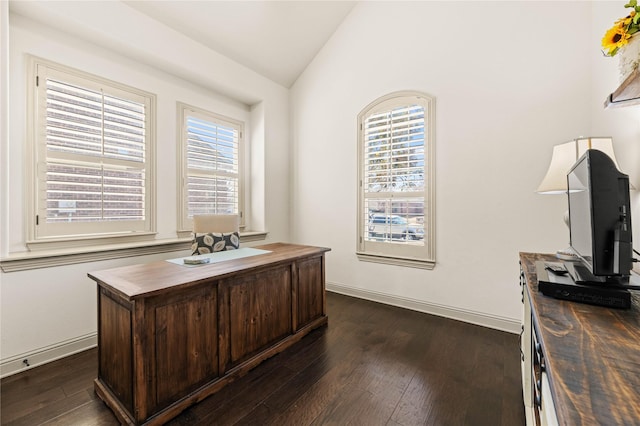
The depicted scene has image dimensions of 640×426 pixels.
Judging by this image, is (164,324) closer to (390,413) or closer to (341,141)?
(390,413)

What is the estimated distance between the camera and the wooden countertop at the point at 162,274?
4.88 ft

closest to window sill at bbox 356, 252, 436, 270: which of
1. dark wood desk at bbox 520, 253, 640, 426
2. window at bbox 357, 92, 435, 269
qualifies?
window at bbox 357, 92, 435, 269

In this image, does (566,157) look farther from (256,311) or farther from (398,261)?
(256,311)

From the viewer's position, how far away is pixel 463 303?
2.88 meters

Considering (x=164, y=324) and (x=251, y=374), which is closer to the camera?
(x=164, y=324)

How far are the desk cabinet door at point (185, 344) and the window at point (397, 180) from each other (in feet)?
7.20

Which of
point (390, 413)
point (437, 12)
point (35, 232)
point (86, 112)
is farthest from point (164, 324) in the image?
point (437, 12)

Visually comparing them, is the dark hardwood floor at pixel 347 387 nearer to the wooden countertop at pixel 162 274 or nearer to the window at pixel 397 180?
the wooden countertop at pixel 162 274

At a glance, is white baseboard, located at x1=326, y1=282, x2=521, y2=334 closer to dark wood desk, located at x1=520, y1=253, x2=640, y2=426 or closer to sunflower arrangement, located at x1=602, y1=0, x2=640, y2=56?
dark wood desk, located at x1=520, y1=253, x2=640, y2=426

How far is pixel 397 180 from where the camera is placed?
10.8 feet

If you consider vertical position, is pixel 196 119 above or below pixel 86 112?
above

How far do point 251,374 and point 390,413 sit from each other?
0.98 m

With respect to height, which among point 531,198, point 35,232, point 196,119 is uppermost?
point 196,119

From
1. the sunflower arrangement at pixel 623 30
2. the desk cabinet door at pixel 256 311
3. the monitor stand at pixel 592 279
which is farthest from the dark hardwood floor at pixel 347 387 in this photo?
the sunflower arrangement at pixel 623 30
